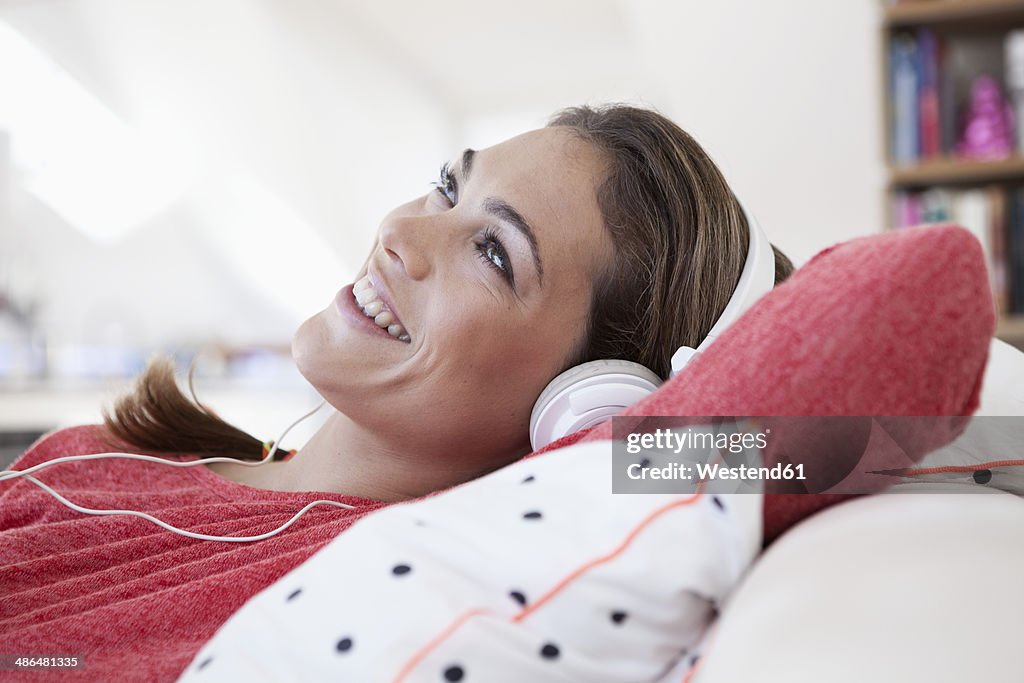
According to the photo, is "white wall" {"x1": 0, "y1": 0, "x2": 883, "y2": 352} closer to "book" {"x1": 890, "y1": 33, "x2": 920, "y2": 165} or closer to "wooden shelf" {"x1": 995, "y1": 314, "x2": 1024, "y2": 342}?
"book" {"x1": 890, "y1": 33, "x2": 920, "y2": 165}

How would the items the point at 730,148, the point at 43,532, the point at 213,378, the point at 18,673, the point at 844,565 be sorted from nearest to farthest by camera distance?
the point at 844,565
the point at 18,673
the point at 43,532
the point at 730,148
the point at 213,378

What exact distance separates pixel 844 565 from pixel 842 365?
12 cm

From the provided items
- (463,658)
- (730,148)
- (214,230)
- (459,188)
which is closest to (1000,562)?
(463,658)

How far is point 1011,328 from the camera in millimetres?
2027

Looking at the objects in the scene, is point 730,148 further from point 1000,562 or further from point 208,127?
point 208,127

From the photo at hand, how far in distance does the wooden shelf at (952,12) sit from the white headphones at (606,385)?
152 cm

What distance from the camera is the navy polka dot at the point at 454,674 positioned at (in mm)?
460

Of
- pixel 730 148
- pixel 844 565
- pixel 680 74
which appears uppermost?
pixel 680 74

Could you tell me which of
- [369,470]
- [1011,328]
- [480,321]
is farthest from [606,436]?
[1011,328]

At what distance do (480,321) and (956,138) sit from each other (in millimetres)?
1706

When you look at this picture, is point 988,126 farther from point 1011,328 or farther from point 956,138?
point 1011,328

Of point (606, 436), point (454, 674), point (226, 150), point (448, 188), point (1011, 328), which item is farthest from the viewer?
point (226, 150)

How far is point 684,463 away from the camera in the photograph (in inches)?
21.2

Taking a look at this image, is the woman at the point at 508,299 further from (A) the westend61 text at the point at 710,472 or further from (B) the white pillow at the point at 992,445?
(A) the westend61 text at the point at 710,472
